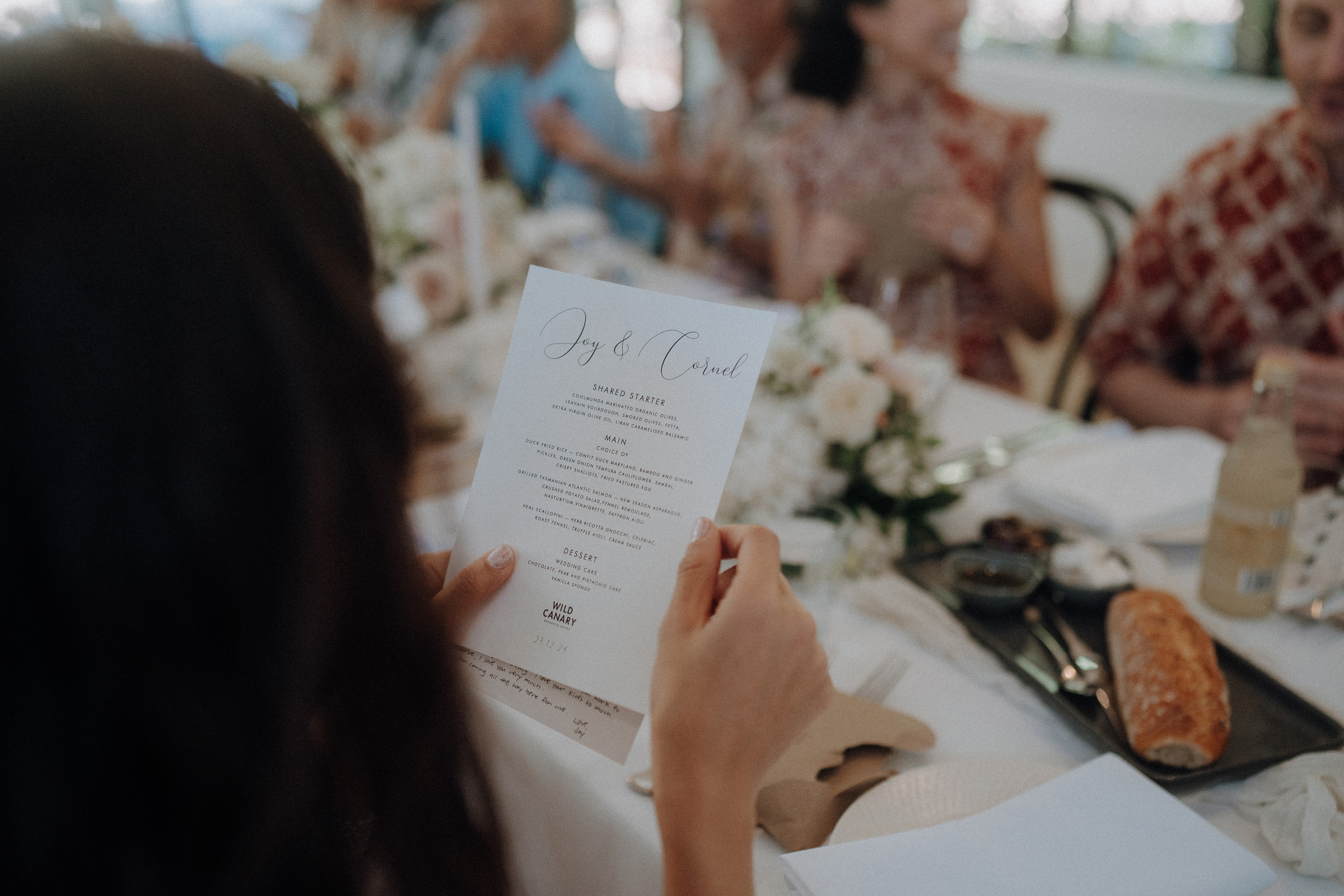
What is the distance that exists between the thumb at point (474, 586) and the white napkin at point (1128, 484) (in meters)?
0.80

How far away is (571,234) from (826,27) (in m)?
0.97

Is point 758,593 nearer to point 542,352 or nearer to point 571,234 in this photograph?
point 542,352

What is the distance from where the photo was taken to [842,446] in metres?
1.04

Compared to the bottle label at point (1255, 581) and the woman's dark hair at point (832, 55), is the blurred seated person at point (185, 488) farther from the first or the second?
the woman's dark hair at point (832, 55)

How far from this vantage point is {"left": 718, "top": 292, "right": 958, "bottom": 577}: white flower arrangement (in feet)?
3.28

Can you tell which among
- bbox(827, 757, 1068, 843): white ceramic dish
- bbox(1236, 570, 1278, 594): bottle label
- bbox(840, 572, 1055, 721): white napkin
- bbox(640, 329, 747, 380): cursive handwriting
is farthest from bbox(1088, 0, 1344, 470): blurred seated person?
bbox(640, 329, 747, 380): cursive handwriting

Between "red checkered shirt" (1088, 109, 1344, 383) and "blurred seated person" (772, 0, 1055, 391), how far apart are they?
267 millimetres

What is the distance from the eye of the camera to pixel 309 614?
41cm

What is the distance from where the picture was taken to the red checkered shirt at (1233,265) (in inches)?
64.6

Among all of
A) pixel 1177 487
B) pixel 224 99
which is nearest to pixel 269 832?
pixel 224 99

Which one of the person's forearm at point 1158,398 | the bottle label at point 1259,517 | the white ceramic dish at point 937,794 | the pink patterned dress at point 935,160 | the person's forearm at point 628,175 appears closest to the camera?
the white ceramic dish at point 937,794

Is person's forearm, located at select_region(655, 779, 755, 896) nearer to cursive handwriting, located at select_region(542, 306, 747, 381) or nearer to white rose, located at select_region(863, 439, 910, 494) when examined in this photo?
cursive handwriting, located at select_region(542, 306, 747, 381)

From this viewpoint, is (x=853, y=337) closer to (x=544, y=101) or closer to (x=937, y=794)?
(x=937, y=794)

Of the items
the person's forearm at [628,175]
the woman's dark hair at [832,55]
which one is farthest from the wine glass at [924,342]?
the person's forearm at [628,175]
